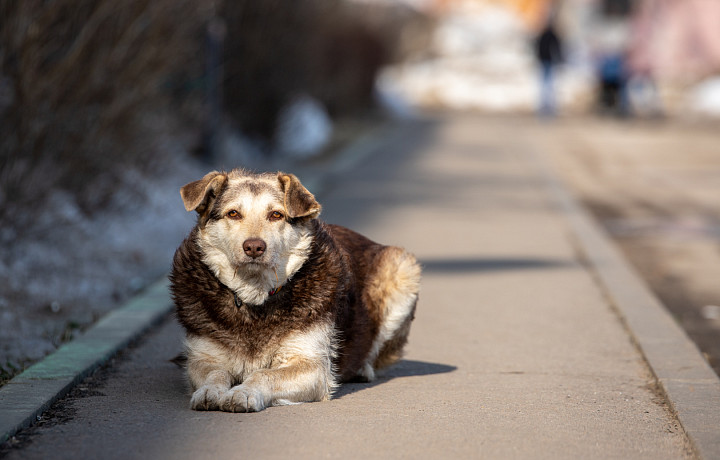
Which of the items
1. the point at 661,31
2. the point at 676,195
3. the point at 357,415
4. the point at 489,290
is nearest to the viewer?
the point at 357,415

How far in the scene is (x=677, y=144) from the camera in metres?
25.0

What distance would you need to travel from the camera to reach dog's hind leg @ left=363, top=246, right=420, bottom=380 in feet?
20.6

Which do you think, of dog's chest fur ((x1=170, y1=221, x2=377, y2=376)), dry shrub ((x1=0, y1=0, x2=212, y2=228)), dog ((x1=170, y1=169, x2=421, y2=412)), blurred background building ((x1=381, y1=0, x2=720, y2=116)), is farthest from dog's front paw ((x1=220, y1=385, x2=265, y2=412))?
blurred background building ((x1=381, y1=0, x2=720, y2=116))

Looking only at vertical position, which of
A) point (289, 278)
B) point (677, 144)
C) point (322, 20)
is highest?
point (322, 20)

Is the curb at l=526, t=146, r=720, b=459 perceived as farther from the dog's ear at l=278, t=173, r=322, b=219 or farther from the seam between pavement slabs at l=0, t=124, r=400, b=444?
the seam between pavement slabs at l=0, t=124, r=400, b=444

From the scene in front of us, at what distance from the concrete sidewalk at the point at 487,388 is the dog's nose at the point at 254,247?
2.46ft

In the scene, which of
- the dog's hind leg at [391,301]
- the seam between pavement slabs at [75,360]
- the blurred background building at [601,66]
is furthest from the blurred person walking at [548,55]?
the dog's hind leg at [391,301]

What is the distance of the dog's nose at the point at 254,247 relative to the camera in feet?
17.2

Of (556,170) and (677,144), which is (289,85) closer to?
(556,170)

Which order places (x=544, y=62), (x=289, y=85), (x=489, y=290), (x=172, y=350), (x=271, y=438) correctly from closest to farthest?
(x=271, y=438) < (x=172, y=350) < (x=489, y=290) < (x=289, y=85) < (x=544, y=62)

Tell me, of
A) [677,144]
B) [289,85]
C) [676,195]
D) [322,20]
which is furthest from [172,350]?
[677,144]

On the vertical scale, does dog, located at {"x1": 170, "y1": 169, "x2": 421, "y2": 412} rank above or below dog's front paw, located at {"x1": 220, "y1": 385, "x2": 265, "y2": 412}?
above

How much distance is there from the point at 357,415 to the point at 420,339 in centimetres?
211

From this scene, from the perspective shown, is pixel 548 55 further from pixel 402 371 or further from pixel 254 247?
pixel 254 247
